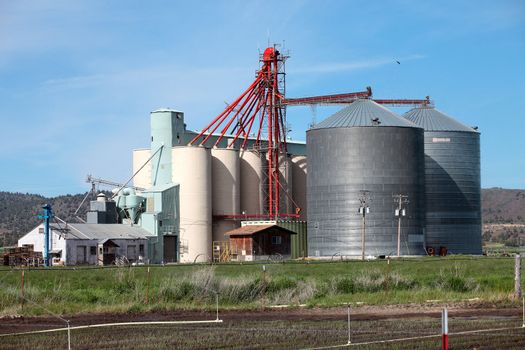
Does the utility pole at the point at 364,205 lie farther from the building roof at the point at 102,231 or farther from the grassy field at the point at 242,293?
the grassy field at the point at 242,293

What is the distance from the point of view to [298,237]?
9500 cm

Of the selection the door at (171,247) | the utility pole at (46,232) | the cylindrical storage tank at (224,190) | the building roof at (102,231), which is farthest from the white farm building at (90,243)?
the cylindrical storage tank at (224,190)

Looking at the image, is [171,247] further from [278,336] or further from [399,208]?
[278,336]

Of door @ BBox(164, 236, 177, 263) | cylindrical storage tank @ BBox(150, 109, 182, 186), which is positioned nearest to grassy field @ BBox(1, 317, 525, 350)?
door @ BBox(164, 236, 177, 263)

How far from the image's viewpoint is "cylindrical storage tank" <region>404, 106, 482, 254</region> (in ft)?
320

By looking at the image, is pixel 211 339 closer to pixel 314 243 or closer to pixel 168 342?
pixel 168 342

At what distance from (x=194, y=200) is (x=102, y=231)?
1062 cm

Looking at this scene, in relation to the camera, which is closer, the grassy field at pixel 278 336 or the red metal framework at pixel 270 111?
the grassy field at pixel 278 336

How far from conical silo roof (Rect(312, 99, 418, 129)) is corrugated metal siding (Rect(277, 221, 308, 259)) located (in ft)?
33.9

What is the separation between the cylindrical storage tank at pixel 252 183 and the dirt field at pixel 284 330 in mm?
65974

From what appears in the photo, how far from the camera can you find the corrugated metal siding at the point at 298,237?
3716 inches

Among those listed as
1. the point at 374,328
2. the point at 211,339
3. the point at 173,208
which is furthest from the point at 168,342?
the point at 173,208

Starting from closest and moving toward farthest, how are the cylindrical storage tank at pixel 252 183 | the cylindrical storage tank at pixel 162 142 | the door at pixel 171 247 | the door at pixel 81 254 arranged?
the door at pixel 81 254
the door at pixel 171 247
the cylindrical storage tank at pixel 162 142
the cylindrical storage tank at pixel 252 183

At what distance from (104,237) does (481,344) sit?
66219 millimetres
